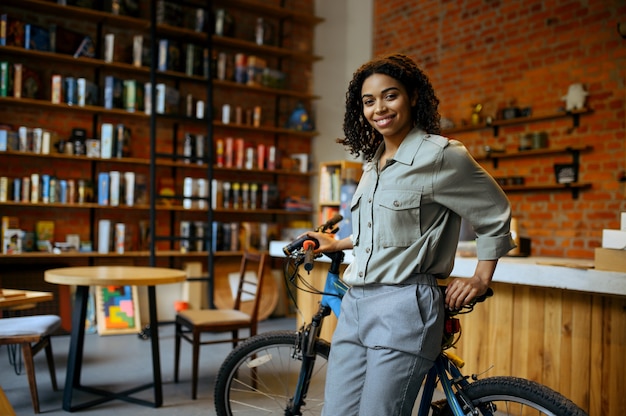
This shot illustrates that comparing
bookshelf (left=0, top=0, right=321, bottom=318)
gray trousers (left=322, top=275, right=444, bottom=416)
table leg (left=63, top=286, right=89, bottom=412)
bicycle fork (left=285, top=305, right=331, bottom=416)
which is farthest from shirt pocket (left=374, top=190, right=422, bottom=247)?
bookshelf (left=0, top=0, right=321, bottom=318)

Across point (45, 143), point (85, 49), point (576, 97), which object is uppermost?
point (85, 49)

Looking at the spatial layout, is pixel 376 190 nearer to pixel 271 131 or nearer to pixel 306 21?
pixel 271 131

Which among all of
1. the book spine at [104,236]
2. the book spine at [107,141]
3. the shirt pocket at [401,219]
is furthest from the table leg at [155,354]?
the book spine at [107,141]

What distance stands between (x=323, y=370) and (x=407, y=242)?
38.8 inches

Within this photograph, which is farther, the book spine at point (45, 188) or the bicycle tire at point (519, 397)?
the book spine at point (45, 188)

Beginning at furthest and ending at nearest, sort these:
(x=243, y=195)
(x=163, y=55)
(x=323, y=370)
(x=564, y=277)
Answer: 1. (x=243, y=195)
2. (x=163, y=55)
3. (x=564, y=277)
4. (x=323, y=370)

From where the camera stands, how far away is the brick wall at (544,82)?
4293 mm

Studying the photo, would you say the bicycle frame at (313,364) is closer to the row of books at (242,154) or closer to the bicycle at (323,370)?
the bicycle at (323,370)

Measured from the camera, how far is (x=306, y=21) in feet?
20.7

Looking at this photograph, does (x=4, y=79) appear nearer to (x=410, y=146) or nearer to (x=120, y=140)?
(x=120, y=140)

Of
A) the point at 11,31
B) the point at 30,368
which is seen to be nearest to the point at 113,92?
the point at 11,31

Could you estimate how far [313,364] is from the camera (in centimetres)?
188

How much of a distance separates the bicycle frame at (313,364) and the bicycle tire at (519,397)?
0.10 feet

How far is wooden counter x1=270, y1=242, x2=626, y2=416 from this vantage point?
236cm
